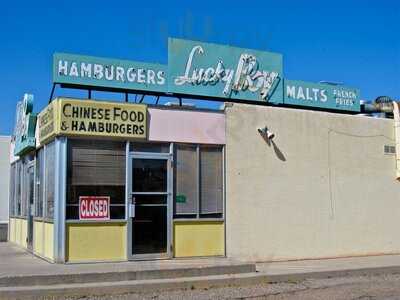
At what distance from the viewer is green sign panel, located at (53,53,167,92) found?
14.3m

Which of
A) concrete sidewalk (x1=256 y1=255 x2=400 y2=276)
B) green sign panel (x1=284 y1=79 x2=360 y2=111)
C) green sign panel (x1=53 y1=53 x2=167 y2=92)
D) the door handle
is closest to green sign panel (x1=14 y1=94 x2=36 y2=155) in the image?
green sign panel (x1=53 y1=53 x2=167 y2=92)

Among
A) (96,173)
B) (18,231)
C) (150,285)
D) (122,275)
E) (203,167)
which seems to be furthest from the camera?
(18,231)

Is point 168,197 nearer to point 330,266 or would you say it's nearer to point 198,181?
point 198,181

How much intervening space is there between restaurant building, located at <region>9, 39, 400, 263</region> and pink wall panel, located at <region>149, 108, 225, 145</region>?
0.03 meters

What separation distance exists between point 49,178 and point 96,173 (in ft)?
4.69

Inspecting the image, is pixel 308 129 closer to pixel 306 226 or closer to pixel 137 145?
pixel 306 226

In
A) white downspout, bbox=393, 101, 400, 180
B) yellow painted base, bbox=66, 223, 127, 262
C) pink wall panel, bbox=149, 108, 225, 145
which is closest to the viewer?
yellow painted base, bbox=66, 223, 127, 262

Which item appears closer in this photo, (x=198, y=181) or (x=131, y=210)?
(x=131, y=210)

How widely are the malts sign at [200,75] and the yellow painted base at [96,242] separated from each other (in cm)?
353

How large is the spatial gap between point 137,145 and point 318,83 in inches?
262

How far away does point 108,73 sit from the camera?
14.8 meters

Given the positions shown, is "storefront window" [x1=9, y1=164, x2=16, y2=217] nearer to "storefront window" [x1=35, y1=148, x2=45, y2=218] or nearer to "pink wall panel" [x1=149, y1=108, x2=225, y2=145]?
"storefront window" [x1=35, y1=148, x2=45, y2=218]

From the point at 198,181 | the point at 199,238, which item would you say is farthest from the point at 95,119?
the point at 199,238

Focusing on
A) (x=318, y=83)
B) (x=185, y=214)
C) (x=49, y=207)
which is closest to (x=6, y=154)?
(x=49, y=207)
